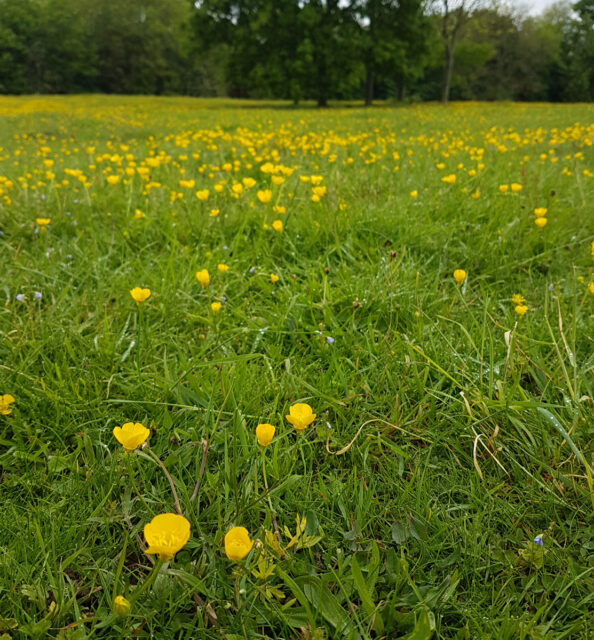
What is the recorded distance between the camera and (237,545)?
0.80m

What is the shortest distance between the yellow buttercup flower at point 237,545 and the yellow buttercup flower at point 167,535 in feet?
Result: 0.30

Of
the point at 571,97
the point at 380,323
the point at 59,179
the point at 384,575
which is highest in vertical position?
the point at 571,97

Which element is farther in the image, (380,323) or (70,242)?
(70,242)

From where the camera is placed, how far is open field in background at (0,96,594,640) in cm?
91

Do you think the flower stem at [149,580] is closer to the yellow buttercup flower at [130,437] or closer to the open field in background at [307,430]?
the open field in background at [307,430]

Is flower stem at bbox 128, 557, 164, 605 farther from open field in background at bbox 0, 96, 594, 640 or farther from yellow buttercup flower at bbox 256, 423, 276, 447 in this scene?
yellow buttercup flower at bbox 256, 423, 276, 447

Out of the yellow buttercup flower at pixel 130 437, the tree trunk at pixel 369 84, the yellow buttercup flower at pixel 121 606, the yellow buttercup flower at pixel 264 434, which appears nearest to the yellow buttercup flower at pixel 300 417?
the yellow buttercup flower at pixel 264 434

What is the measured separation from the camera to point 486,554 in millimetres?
1000

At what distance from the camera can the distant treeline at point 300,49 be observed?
78.7ft

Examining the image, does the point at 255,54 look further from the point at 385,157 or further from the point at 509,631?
the point at 509,631

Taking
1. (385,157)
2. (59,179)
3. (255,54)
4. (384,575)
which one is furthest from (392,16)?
(384,575)

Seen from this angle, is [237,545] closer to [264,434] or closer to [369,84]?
[264,434]

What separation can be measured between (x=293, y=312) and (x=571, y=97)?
43437 mm

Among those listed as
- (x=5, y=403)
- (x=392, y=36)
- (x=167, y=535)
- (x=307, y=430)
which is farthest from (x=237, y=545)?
(x=392, y=36)
